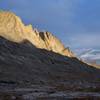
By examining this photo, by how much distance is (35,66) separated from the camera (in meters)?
161

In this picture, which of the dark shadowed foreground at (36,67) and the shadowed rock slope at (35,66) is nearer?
the dark shadowed foreground at (36,67)

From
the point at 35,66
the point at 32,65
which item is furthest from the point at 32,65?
the point at 35,66

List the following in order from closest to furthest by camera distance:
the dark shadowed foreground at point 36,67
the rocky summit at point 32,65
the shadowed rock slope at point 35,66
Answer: the dark shadowed foreground at point 36,67 < the rocky summit at point 32,65 < the shadowed rock slope at point 35,66

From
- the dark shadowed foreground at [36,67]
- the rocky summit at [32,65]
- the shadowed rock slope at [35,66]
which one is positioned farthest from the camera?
the shadowed rock slope at [35,66]

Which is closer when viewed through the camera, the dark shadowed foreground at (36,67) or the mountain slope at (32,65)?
the dark shadowed foreground at (36,67)

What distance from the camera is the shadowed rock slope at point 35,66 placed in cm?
13250

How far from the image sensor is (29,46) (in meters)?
188

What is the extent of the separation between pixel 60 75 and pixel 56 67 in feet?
47.7

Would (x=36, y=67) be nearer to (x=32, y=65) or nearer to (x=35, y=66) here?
(x=35, y=66)

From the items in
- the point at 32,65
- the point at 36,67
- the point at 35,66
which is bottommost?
the point at 36,67


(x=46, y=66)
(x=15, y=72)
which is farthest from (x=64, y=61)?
(x=15, y=72)

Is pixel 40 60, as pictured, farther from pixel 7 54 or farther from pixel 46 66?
pixel 7 54

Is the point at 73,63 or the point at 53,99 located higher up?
the point at 73,63

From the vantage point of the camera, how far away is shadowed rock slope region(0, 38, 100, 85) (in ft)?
435
